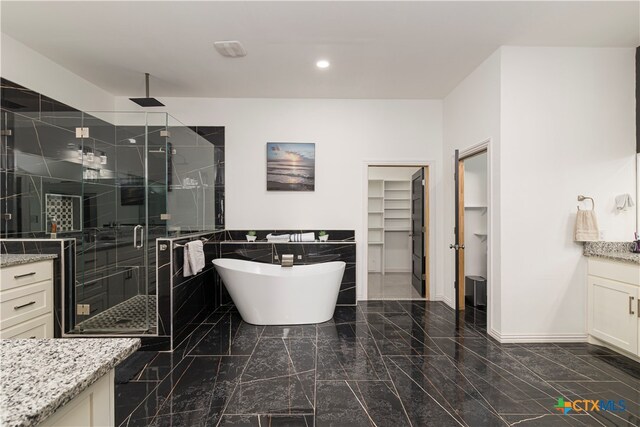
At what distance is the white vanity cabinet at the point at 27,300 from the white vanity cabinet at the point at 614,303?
15.1ft

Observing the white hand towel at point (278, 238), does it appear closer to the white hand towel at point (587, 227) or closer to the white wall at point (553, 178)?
the white wall at point (553, 178)

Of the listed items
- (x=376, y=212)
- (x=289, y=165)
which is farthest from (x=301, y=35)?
(x=376, y=212)

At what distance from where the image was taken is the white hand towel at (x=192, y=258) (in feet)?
9.36

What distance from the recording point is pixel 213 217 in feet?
13.0

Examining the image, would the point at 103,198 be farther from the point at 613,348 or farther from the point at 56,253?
the point at 613,348

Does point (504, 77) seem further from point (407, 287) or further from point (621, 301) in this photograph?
point (407, 287)

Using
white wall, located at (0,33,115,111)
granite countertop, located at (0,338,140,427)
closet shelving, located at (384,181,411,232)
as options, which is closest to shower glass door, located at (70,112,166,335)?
white wall, located at (0,33,115,111)

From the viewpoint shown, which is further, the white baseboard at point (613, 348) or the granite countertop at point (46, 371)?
the white baseboard at point (613, 348)

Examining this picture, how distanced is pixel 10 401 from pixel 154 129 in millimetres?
2848

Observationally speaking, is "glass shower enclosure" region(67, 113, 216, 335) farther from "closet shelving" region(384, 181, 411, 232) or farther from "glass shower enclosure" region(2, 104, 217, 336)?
"closet shelving" region(384, 181, 411, 232)

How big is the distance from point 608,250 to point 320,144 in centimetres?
326

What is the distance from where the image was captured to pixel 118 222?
3.35 metres

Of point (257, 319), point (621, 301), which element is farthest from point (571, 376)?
point (257, 319)

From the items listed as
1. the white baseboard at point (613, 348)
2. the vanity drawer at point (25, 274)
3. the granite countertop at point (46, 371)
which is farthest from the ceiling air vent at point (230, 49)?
the white baseboard at point (613, 348)
